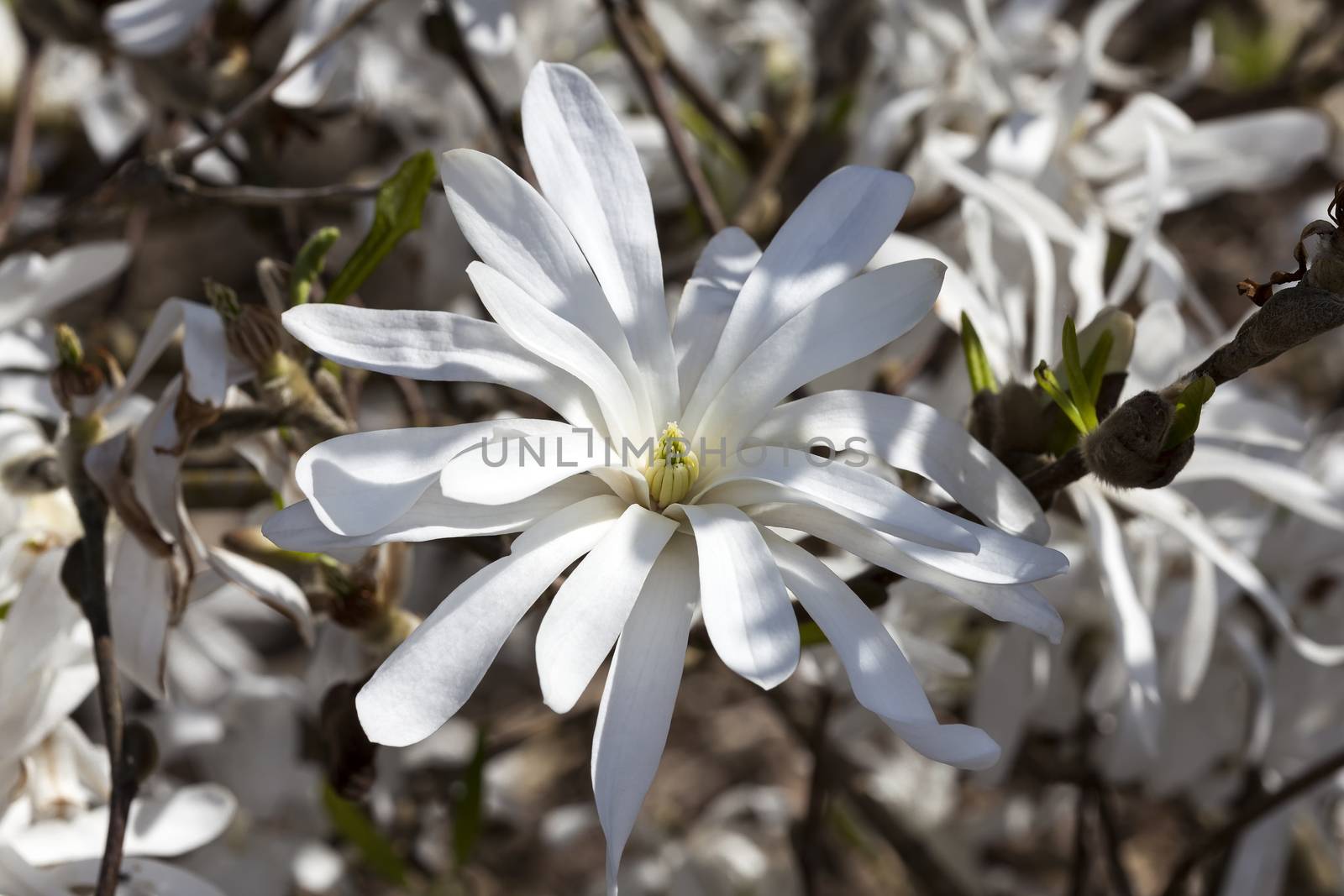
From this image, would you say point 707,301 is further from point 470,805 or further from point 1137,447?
point 470,805

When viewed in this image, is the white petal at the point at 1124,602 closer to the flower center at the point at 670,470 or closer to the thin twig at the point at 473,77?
the flower center at the point at 670,470

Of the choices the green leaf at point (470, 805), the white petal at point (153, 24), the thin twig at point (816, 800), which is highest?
the white petal at point (153, 24)

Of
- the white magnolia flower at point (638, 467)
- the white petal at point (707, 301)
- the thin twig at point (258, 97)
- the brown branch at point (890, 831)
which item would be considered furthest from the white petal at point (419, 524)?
the brown branch at point (890, 831)

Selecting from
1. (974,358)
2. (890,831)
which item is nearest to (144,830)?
(974,358)

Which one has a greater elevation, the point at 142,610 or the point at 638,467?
the point at 638,467

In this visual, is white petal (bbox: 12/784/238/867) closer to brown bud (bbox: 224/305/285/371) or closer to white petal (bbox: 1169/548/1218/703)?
brown bud (bbox: 224/305/285/371)

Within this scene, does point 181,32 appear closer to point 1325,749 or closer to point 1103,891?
point 1325,749

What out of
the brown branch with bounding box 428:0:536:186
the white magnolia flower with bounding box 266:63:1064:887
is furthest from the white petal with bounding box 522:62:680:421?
the brown branch with bounding box 428:0:536:186

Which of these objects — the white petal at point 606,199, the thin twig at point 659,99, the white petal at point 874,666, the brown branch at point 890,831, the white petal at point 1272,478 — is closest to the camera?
the white petal at point 874,666
